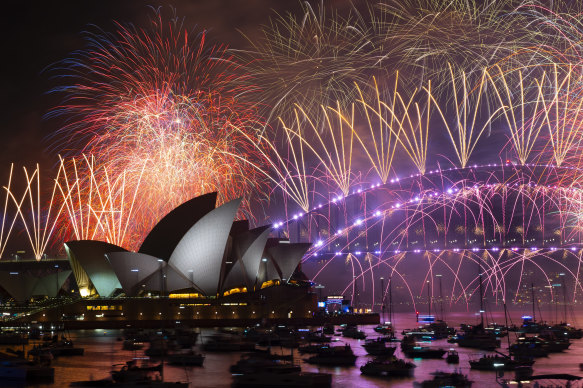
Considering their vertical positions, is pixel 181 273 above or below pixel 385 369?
above

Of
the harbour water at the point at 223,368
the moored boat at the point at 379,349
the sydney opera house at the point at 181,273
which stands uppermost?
the sydney opera house at the point at 181,273

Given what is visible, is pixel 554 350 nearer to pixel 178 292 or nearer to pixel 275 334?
pixel 275 334

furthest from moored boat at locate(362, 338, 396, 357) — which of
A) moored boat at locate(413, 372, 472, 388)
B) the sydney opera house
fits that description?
the sydney opera house

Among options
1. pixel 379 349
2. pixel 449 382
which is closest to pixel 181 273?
pixel 379 349

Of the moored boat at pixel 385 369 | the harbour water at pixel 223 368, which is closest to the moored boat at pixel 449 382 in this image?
the harbour water at pixel 223 368

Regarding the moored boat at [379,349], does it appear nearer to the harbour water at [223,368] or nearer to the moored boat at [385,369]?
the harbour water at [223,368]

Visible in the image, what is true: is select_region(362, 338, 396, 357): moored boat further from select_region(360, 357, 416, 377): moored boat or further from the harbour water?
select_region(360, 357, 416, 377): moored boat

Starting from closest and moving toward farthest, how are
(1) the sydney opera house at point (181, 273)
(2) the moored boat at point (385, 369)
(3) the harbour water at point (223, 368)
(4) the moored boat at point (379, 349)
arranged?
(3) the harbour water at point (223, 368)
(2) the moored boat at point (385, 369)
(4) the moored boat at point (379, 349)
(1) the sydney opera house at point (181, 273)

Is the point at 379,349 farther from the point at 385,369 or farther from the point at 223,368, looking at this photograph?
the point at 223,368

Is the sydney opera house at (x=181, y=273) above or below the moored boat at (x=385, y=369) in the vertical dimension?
above

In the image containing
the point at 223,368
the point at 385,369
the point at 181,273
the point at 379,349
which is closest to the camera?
the point at 385,369
